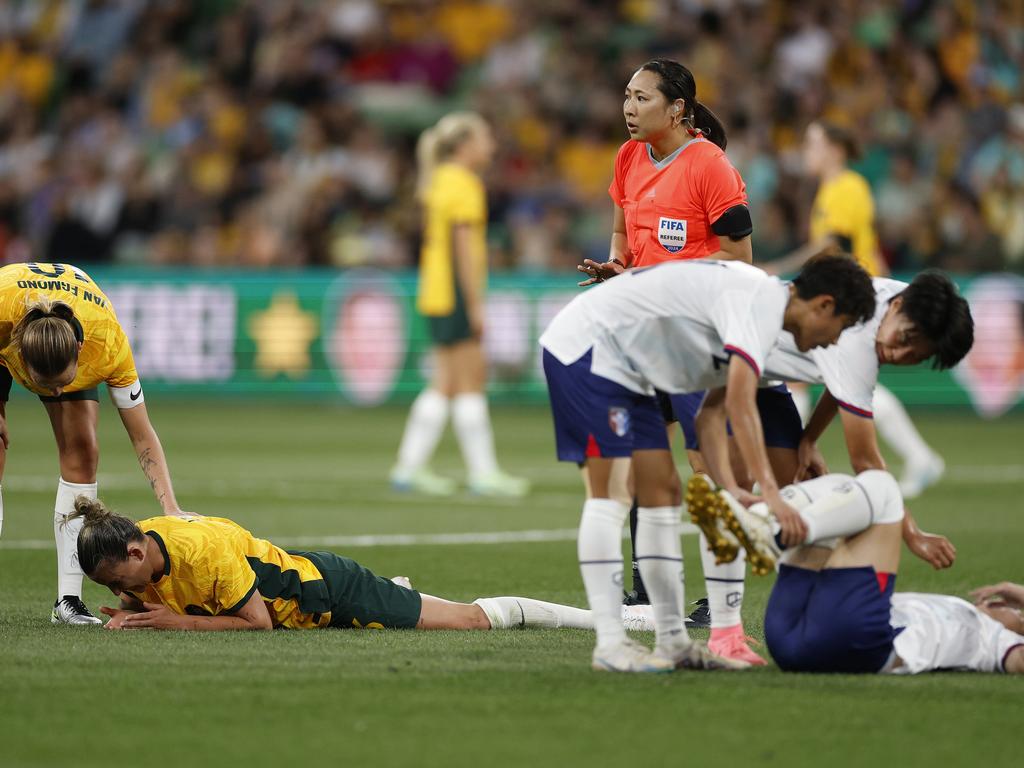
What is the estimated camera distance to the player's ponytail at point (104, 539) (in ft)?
20.1

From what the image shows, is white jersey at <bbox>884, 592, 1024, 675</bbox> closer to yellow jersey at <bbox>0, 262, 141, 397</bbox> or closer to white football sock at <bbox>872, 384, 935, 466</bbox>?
yellow jersey at <bbox>0, 262, 141, 397</bbox>

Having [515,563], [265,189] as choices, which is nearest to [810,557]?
[515,563]

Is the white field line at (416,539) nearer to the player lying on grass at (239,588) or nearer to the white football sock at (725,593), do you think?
the player lying on grass at (239,588)

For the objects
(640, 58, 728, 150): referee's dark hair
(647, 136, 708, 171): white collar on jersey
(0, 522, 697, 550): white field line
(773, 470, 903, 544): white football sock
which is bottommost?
(0, 522, 697, 550): white field line

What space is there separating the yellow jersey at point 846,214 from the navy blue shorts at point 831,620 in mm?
6840

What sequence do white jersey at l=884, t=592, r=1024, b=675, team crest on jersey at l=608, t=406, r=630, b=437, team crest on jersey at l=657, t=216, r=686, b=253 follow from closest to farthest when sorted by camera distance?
1. team crest on jersey at l=608, t=406, r=630, b=437
2. white jersey at l=884, t=592, r=1024, b=675
3. team crest on jersey at l=657, t=216, r=686, b=253

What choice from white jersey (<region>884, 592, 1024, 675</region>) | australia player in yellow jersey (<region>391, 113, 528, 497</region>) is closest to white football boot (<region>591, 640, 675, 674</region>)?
white jersey (<region>884, 592, 1024, 675</region>)

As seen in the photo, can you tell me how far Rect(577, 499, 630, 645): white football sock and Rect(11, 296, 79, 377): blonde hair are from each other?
213 cm

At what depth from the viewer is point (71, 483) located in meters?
7.24

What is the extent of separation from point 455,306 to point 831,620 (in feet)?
26.1

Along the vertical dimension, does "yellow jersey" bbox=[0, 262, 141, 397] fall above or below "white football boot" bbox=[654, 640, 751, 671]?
above

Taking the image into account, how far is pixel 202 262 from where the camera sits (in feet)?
69.4

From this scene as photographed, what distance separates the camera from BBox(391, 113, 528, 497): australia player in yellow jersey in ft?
41.6

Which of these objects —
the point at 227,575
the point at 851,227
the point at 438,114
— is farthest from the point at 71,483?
the point at 438,114
